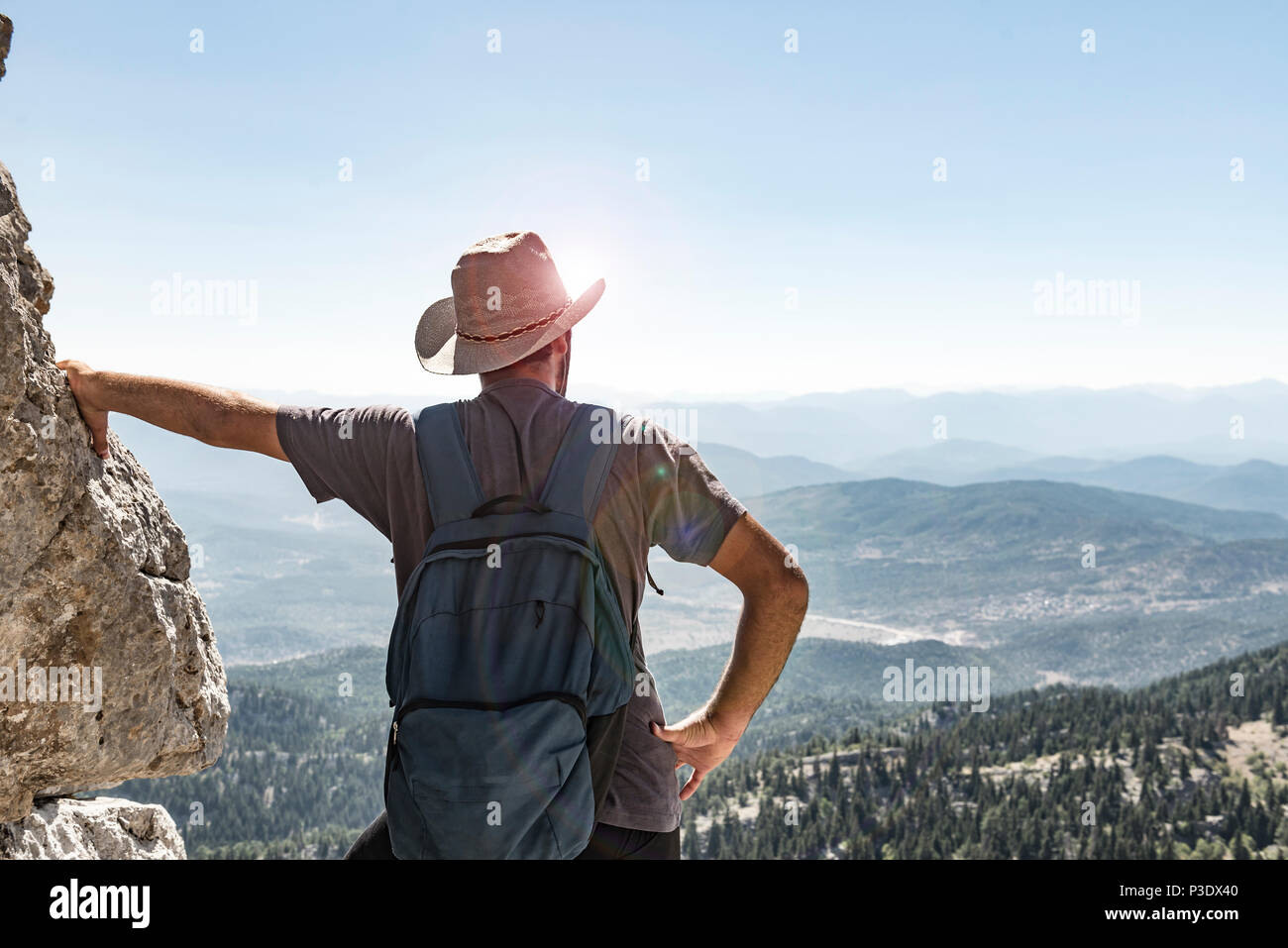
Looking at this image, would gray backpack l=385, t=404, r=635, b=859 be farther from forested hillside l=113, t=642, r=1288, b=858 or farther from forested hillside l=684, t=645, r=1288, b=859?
forested hillside l=113, t=642, r=1288, b=858

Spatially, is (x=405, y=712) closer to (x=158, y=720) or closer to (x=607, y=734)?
(x=607, y=734)

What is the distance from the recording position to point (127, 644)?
395 cm

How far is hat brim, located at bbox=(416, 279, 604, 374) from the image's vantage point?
3232 mm

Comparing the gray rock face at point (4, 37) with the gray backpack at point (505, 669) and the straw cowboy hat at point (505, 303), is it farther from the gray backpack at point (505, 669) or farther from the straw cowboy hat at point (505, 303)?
the gray backpack at point (505, 669)

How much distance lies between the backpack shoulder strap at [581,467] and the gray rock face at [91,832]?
9.64ft

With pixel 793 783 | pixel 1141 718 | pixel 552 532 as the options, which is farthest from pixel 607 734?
pixel 1141 718

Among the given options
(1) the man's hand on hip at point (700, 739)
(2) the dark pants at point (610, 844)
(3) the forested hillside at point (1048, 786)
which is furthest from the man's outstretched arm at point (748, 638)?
(3) the forested hillside at point (1048, 786)

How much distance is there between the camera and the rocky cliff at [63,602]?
11.6 feet

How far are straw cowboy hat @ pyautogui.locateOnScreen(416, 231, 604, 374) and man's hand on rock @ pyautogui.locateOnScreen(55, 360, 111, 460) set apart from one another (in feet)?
5.07

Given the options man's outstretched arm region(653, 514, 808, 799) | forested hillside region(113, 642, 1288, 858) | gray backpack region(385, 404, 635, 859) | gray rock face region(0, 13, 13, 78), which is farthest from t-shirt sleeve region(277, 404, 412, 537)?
forested hillside region(113, 642, 1288, 858)
